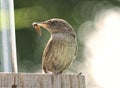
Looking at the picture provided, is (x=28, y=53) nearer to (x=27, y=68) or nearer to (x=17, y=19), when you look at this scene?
(x=27, y=68)

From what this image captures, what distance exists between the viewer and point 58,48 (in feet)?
9.53

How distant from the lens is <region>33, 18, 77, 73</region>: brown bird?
112 inches

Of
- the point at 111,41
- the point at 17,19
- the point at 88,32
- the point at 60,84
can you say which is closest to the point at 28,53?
the point at 88,32

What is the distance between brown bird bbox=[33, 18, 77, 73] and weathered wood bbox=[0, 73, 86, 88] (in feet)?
0.55

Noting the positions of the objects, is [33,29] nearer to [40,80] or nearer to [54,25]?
[54,25]

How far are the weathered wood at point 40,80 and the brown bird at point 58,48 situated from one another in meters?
0.17

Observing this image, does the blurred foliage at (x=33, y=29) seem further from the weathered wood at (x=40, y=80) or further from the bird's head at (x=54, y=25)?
the weathered wood at (x=40, y=80)

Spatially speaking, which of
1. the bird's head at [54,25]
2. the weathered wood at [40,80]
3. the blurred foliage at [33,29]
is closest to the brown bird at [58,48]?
the bird's head at [54,25]

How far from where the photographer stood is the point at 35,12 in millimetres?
5781

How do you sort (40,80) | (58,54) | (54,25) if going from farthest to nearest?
1. (54,25)
2. (58,54)
3. (40,80)

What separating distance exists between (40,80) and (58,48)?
389 millimetres

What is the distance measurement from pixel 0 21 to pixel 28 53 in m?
4.65

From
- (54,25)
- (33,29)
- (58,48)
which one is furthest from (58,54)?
(33,29)

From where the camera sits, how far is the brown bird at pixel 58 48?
2850 mm
